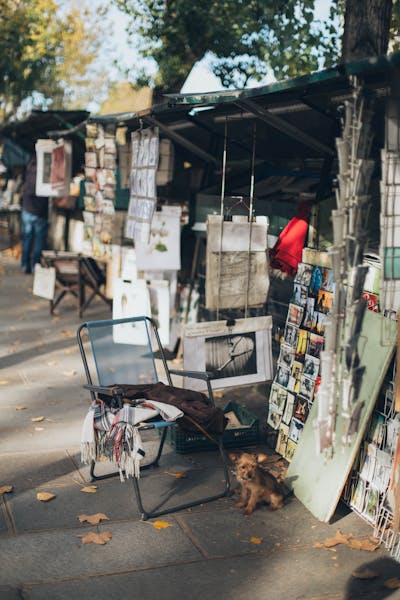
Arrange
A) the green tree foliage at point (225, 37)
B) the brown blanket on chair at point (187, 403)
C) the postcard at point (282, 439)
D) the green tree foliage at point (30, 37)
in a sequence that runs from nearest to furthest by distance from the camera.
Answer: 1. the brown blanket on chair at point (187, 403)
2. the postcard at point (282, 439)
3. the green tree foliage at point (225, 37)
4. the green tree foliage at point (30, 37)

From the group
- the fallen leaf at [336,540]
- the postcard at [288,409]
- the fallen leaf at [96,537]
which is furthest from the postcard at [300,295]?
the fallen leaf at [96,537]

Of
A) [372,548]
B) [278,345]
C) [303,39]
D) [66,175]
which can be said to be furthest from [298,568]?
[303,39]

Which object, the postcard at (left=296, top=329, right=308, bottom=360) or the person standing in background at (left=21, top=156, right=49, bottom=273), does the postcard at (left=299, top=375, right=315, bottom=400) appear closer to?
the postcard at (left=296, top=329, right=308, bottom=360)

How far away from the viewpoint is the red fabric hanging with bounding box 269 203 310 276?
6.67 meters

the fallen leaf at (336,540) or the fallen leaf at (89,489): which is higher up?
the fallen leaf at (89,489)

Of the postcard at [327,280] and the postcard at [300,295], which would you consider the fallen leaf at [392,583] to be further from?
the postcard at [300,295]

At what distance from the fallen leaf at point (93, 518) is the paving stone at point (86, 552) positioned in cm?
6

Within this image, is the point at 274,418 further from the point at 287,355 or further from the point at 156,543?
the point at 156,543

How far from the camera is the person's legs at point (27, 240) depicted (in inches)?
573

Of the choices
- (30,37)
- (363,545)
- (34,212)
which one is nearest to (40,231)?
(34,212)

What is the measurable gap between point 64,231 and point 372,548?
1311 centimetres

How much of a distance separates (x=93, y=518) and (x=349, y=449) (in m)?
1.69

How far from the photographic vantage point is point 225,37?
13.7 metres

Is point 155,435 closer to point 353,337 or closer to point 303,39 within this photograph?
point 353,337
